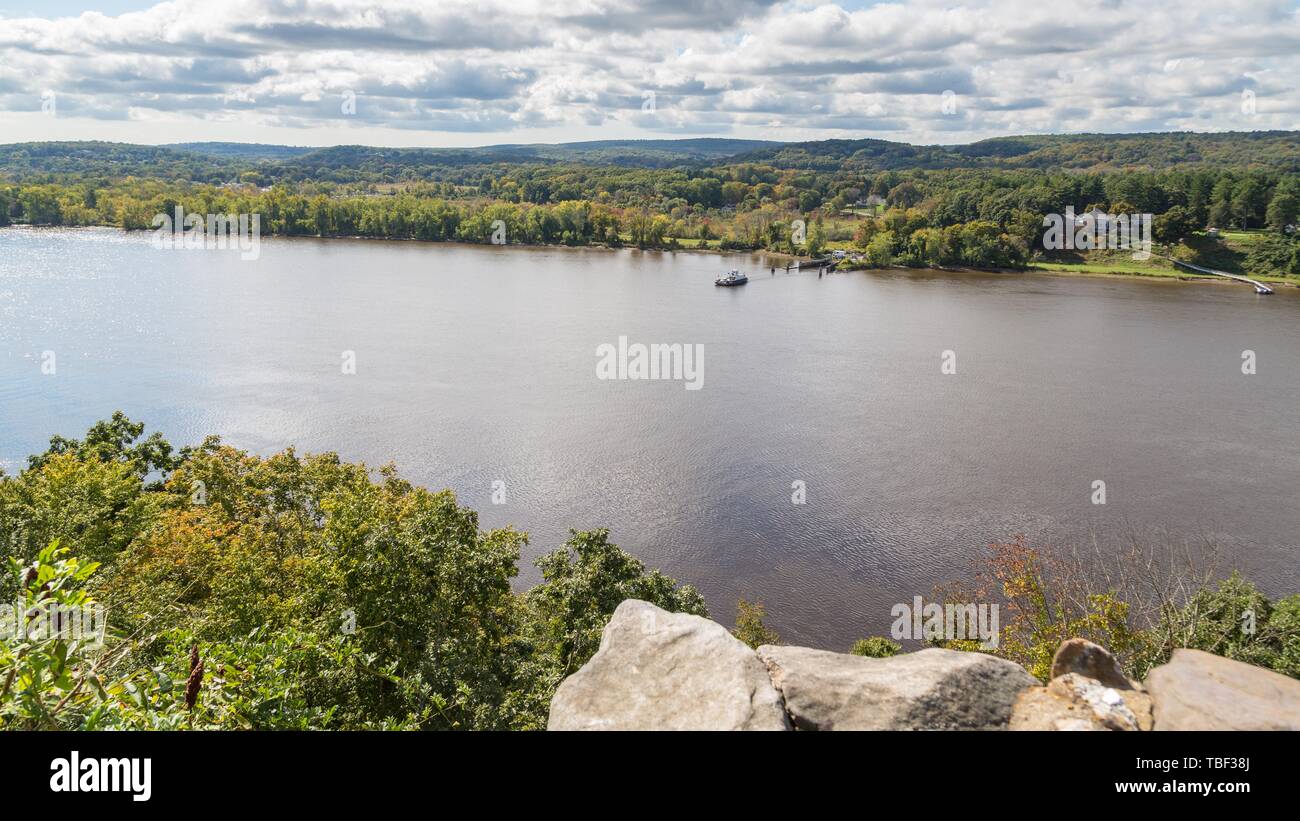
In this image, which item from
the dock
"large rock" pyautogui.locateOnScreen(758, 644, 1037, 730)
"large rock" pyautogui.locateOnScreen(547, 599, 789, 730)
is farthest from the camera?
the dock

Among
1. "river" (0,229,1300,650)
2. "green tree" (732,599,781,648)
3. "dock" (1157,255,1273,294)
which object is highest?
"dock" (1157,255,1273,294)

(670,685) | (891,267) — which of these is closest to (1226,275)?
(891,267)

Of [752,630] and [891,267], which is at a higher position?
[891,267]

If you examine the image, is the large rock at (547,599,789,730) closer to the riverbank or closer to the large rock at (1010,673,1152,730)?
the large rock at (1010,673,1152,730)

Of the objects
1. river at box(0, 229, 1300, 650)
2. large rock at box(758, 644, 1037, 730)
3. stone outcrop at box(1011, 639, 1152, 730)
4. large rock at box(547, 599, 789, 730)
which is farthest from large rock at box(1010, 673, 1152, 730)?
river at box(0, 229, 1300, 650)

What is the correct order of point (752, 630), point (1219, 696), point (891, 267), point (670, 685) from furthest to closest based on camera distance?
point (891, 267), point (752, 630), point (670, 685), point (1219, 696)

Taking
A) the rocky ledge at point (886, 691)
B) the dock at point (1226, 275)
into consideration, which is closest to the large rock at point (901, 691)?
the rocky ledge at point (886, 691)

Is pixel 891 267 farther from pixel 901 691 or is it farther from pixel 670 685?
pixel 670 685
